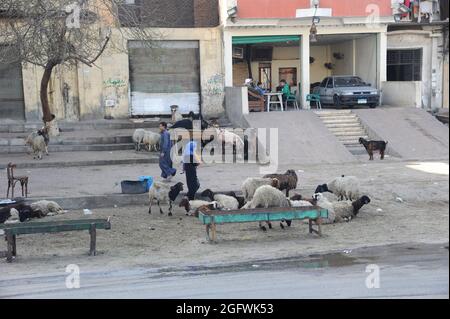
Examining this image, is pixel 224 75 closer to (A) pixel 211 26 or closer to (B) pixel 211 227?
(A) pixel 211 26

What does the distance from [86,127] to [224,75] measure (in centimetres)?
740

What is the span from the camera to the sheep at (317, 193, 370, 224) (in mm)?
11328

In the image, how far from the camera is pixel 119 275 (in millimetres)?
7746

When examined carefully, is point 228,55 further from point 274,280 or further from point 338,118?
point 274,280

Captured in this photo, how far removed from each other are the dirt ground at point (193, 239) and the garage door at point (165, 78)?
48.5 feet

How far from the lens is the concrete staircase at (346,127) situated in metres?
22.3

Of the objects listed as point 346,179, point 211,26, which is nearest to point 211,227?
point 346,179

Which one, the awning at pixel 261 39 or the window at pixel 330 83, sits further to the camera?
the awning at pixel 261 39

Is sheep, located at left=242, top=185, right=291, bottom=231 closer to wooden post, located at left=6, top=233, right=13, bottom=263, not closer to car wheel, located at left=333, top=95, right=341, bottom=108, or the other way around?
wooden post, located at left=6, top=233, right=13, bottom=263

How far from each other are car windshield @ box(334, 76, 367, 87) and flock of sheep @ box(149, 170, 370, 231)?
14.3 m

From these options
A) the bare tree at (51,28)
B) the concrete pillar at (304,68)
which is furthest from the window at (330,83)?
the bare tree at (51,28)

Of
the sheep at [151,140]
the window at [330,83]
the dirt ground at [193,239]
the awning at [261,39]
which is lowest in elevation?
the dirt ground at [193,239]

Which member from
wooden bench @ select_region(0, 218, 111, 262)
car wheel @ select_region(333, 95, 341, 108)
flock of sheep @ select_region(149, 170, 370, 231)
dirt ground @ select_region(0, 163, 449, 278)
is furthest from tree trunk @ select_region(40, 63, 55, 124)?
car wheel @ select_region(333, 95, 341, 108)

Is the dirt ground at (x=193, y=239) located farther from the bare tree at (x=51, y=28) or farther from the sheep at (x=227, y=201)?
the bare tree at (x=51, y=28)
